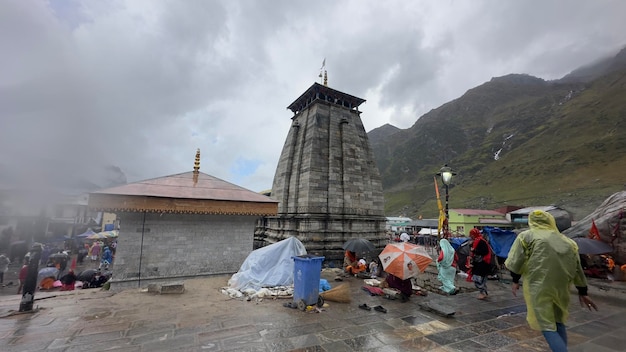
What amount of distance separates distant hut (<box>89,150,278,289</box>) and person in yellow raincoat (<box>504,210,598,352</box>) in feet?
29.3

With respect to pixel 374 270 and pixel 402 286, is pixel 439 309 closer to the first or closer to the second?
pixel 402 286

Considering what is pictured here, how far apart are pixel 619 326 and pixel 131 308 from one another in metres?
11.2

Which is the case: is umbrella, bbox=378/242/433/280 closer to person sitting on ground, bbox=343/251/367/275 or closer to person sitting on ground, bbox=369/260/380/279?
person sitting on ground, bbox=369/260/380/279

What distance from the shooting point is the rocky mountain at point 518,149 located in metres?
60.2

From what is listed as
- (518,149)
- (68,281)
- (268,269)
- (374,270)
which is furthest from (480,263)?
(518,149)

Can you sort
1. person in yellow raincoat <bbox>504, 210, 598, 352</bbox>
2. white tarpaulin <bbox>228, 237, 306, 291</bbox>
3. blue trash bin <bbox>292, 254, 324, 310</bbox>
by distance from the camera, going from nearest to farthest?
person in yellow raincoat <bbox>504, 210, 598, 352</bbox> < blue trash bin <bbox>292, 254, 324, 310</bbox> < white tarpaulin <bbox>228, 237, 306, 291</bbox>

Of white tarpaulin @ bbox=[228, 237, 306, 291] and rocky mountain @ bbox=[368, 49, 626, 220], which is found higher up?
rocky mountain @ bbox=[368, 49, 626, 220]

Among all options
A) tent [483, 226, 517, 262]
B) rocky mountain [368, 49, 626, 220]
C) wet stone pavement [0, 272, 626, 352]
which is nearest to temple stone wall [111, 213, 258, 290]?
wet stone pavement [0, 272, 626, 352]

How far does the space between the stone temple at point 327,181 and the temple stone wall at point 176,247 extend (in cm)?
490

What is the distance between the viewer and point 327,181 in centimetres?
1609

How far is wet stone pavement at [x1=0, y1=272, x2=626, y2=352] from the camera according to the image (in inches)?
185

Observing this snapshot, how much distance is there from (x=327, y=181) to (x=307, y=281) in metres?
9.59

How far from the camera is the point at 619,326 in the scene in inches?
224

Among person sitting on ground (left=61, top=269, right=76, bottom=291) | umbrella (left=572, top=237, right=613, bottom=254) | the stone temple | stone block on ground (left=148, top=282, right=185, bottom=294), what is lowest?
person sitting on ground (left=61, top=269, right=76, bottom=291)
